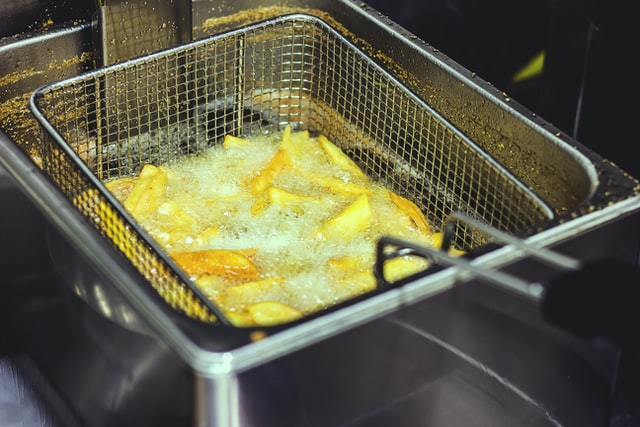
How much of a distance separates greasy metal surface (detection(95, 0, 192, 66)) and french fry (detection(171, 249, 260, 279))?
1.33 ft

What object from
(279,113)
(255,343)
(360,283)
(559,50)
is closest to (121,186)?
(279,113)

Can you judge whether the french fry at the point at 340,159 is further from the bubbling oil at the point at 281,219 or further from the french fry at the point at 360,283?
the french fry at the point at 360,283

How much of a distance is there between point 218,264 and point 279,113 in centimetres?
44

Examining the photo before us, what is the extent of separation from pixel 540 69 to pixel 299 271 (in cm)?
105

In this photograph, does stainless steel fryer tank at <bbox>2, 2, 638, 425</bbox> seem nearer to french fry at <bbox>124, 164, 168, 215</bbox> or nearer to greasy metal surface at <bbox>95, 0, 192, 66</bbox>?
french fry at <bbox>124, 164, 168, 215</bbox>

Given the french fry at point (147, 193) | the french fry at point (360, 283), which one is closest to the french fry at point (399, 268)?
the french fry at point (360, 283)

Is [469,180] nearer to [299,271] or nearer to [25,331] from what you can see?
[299,271]

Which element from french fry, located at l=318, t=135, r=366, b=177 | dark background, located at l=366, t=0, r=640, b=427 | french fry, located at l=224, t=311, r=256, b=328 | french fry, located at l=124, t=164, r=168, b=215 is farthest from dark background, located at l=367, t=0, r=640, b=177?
french fry, located at l=224, t=311, r=256, b=328

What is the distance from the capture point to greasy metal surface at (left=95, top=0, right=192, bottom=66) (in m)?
1.46

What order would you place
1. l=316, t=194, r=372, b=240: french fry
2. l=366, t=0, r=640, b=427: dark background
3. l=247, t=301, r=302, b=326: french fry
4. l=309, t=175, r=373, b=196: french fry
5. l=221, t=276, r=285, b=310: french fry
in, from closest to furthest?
1. l=247, t=301, r=302, b=326: french fry
2. l=221, t=276, r=285, b=310: french fry
3. l=316, t=194, r=372, b=240: french fry
4. l=309, t=175, r=373, b=196: french fry
5. l=366, t=0, r=640, b=427: dark background

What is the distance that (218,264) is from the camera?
1.27 metres

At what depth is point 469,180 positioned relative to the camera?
1.36 m

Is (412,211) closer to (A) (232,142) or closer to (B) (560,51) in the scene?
(A) (232,142)

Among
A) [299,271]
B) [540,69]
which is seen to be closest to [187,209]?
[299,271]
